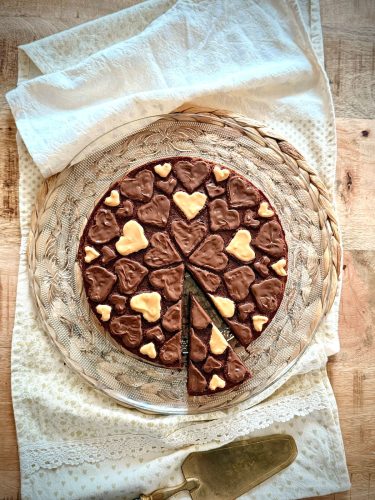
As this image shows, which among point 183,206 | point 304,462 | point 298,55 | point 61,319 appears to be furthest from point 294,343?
point 298,55

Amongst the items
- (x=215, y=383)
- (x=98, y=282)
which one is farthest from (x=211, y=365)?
(x=98, y=282)

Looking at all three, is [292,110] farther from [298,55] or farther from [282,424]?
[282,424]

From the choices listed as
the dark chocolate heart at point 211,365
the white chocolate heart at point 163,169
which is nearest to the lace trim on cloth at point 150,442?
→ the dark chocolate heart at point 211,365

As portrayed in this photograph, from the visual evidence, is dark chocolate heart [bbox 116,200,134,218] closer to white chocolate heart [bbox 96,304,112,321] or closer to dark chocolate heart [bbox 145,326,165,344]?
white chocolate heart [bbox 96,304,112,321]

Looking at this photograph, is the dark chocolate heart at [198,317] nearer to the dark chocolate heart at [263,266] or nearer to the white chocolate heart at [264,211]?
the dark chocolate heart at [263,266]

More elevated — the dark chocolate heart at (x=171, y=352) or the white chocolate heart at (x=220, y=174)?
the white chocolate heart at (x=220, y=174)

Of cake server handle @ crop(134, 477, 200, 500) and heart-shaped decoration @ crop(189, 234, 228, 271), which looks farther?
heart-shaped decoration @ crop(189, 234, 228, 271)

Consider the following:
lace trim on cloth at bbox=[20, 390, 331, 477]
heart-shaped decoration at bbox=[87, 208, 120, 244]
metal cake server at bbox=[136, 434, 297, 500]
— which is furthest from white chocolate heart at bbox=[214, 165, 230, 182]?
metal cake server at bbox=[136, 434, 297, 500]
